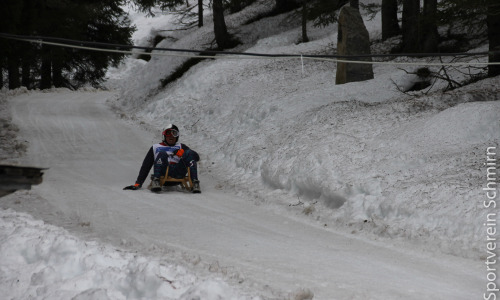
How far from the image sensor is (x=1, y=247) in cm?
542

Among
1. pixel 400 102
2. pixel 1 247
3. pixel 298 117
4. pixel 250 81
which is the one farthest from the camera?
pixel 250 81

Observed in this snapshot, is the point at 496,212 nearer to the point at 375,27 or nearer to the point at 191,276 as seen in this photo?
the point at 191,276

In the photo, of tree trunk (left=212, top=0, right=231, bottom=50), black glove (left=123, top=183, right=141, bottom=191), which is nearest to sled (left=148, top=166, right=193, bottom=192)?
black glove (left=123, top=183, right=141, bottom=191)

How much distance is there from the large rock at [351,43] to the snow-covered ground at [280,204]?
0.51m

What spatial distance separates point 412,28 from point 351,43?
11.2 ft

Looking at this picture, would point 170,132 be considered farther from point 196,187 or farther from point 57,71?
point 57,71

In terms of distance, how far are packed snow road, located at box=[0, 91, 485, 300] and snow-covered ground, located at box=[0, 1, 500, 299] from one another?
0.08 feet

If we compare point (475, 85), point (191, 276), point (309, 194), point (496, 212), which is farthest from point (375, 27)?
point (191, 276)

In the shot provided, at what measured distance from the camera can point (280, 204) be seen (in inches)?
337

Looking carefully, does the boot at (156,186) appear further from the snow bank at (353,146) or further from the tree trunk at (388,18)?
the tree trunk at (388,18)

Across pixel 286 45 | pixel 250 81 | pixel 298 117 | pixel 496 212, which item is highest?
pixel 286 45

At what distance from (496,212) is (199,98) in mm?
12679

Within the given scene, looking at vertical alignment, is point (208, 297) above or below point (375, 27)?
below

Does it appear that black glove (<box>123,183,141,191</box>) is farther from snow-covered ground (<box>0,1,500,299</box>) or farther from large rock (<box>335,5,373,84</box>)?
large rock (<box>335,5,373,84</box>)
